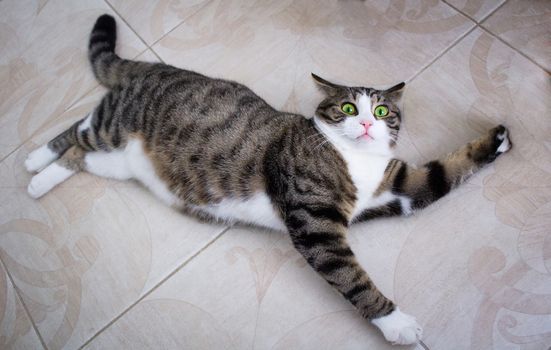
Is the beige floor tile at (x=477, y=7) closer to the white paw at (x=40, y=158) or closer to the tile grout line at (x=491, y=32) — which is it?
the tile grout line at (x=491, y=32)

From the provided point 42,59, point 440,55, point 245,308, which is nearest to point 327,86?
point 440,55

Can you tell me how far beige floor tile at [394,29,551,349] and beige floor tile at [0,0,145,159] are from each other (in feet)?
3.85

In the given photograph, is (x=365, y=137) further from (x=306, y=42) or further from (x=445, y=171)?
(x=306, y=42)

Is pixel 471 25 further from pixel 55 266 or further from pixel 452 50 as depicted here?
pixel 55 266

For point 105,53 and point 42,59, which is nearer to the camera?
point 105,53

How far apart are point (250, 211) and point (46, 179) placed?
2.42ft

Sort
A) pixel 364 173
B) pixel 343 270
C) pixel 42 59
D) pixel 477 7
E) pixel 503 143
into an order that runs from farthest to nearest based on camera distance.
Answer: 1. pixel 42 59
2. pixel 477 7
3. pixel 503 143
4. pixel 364 173
5. pixel 343 270

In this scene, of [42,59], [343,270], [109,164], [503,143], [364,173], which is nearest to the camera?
[343,270]

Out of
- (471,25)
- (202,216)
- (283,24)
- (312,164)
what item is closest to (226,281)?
(202,216)

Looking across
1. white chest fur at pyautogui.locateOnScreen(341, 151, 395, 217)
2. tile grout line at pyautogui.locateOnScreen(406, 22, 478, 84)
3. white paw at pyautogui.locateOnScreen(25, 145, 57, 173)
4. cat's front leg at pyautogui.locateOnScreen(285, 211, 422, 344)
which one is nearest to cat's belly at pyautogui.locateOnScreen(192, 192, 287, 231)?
cat's front leg at pyautogui.locateOnScreen(285, 211, 422, 344)

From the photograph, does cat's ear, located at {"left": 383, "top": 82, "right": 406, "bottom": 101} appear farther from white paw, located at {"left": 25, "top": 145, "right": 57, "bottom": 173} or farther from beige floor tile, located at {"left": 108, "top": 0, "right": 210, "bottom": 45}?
white paw, located at {"left": 25, "top": 145, "right": 57, "bottom": 173}

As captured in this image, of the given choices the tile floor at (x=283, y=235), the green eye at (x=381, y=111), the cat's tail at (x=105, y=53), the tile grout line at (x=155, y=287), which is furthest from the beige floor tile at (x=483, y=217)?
the cat's tail at (x=105, y=53)

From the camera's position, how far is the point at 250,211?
1277 millimetres

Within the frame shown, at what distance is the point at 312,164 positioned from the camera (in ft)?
3.93
